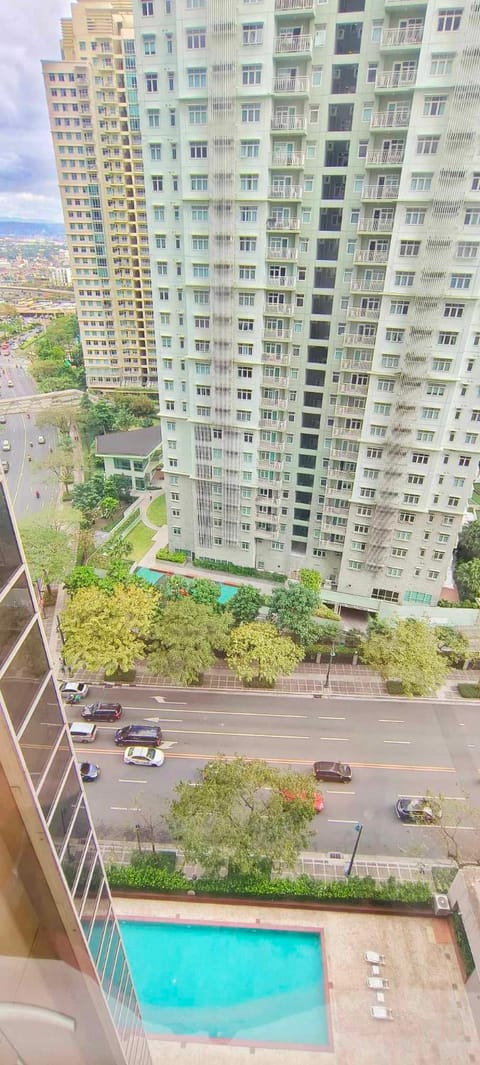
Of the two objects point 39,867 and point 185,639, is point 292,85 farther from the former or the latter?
point 39,867

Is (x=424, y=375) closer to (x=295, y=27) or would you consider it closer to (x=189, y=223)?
(x=189, y=223)

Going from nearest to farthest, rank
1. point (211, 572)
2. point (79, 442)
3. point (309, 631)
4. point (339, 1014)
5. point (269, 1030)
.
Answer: point (269, 1030) → point (339, 1014) → point (309, 631) → point (211, 572) → point (79, 442)

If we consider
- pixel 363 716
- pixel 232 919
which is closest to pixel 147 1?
pixel 363 716

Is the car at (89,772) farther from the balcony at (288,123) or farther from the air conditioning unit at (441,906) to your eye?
the balcony at (288,123)

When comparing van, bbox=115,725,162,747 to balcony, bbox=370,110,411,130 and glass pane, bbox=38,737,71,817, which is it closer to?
glass pane, bbox=38,737,71,817

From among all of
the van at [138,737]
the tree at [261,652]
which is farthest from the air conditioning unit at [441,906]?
the van at [138,737]

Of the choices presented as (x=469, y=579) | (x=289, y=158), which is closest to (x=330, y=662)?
(x=469, y=579)
